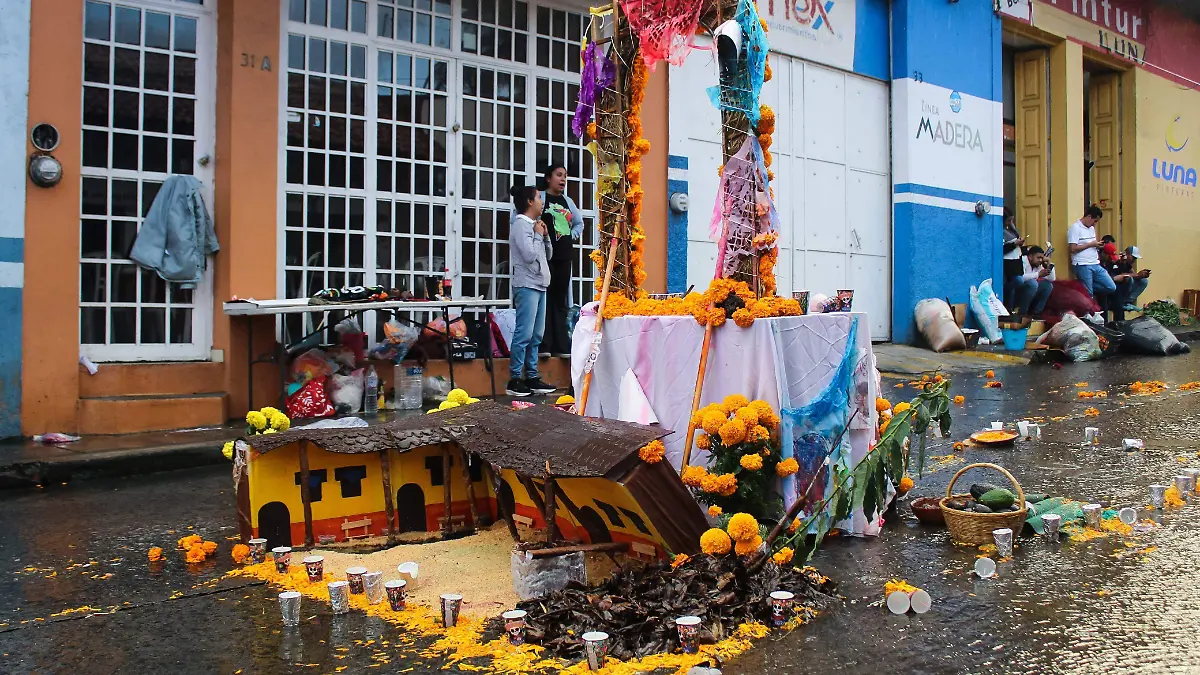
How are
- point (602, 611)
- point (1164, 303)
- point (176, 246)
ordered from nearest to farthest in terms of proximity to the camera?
point (602, 611), point (176, 246), point (1164, 303)

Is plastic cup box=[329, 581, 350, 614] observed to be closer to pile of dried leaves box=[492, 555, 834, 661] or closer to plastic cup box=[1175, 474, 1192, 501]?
pile of dried leaves box=[492, 555, 834, 661]

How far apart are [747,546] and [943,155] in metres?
12.4

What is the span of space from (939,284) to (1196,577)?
11076 millimetres

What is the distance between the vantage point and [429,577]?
3830mm

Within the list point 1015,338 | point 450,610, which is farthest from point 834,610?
point 1015,338

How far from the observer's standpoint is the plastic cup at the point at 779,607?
10.2ft

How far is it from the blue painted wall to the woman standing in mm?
6277

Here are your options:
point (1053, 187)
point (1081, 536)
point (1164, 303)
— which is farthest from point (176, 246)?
point (1164, 303)

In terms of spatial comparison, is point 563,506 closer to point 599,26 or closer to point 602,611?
point 602,611

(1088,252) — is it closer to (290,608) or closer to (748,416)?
(748,416)

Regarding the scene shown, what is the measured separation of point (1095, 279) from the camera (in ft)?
54.3

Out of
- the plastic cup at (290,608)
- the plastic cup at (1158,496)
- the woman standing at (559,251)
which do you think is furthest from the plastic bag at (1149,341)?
the plastic cup at (290,608)

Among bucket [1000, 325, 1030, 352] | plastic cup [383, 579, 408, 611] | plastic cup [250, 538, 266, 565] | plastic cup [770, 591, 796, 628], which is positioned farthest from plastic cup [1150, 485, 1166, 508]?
bucket [1000, 325, 1030, 352]

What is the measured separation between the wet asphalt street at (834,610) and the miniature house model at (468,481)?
1.48 ft
